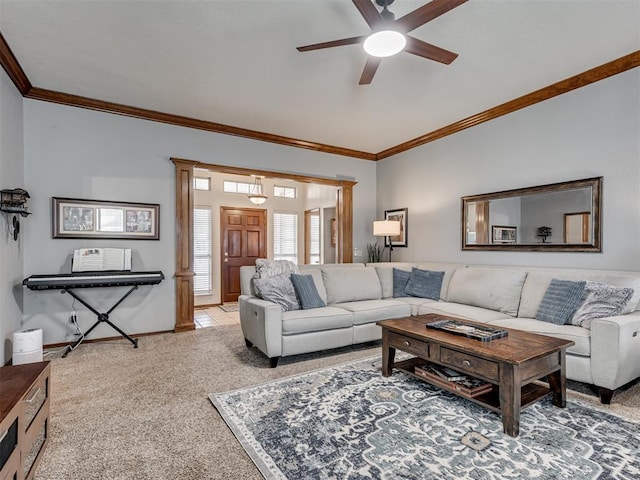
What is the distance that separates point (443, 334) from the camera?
8.27 feet

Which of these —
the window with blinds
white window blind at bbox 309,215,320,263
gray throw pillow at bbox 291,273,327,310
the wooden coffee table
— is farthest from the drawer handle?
white window blind at bbox 309,215,320,263

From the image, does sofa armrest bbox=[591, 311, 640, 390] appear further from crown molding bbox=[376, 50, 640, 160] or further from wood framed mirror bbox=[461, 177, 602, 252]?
crown molding bbox=[376, 50, 640, 160]

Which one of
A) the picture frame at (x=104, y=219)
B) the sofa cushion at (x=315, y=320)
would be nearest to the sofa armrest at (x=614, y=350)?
the sofa cushion at (x=315, y=320)

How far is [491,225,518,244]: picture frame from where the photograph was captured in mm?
4074

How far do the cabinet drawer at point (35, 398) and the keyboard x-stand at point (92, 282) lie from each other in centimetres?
187

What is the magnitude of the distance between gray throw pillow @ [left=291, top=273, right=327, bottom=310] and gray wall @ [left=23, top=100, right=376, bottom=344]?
6.24 ft

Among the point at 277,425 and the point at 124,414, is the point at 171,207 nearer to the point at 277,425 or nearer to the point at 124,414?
the point at 124,414

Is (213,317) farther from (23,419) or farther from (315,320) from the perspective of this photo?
(23,419)

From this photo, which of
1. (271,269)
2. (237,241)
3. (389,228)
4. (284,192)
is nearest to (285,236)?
(284,192)

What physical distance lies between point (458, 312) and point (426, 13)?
270 cm

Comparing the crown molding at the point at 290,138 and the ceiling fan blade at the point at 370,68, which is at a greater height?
the crown molding at the point at 290,138

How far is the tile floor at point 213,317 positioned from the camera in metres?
5.13

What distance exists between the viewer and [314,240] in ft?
Answer: 26.5

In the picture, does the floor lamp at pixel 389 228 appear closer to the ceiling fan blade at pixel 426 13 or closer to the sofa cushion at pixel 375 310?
the sofa cushion at pixel 375 310
